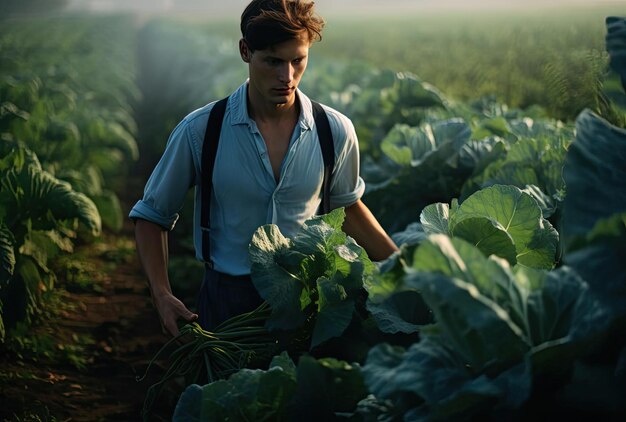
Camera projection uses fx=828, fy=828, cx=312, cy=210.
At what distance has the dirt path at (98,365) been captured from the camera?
4.11m

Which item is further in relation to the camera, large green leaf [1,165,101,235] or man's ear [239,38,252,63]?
large green leaf [1,165,101,235]

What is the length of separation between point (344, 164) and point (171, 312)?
0.81 m

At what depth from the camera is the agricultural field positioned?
1.58 meters

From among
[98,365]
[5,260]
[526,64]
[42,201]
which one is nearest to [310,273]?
[5,260]

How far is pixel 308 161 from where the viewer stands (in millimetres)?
2764

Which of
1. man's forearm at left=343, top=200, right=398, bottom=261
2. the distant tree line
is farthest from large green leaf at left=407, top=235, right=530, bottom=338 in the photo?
the distant tree line

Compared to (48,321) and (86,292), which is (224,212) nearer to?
(48,321)

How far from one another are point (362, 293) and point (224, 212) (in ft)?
2.13

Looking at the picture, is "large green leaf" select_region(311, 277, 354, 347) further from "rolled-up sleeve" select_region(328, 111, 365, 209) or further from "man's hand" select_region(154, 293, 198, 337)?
"rolled-up sleeve" select_region(328, 111, 365, 209)

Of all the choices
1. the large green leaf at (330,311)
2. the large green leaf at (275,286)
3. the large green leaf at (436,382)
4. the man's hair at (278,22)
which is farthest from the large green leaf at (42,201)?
the large green leaf at (436,382)

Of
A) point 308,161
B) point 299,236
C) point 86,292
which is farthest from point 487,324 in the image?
point 86,292

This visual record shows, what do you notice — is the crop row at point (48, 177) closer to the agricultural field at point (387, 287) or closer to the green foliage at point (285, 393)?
the agricultural field at point (387, 287)

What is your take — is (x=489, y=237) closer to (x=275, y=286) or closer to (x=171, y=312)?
(x=275, y=286)

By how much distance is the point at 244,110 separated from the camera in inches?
107
